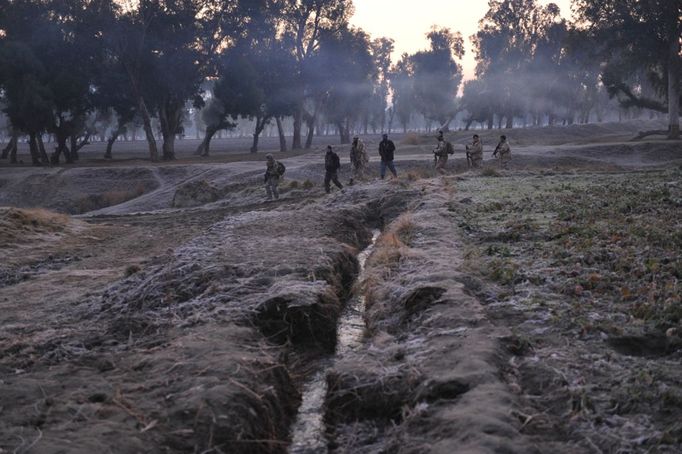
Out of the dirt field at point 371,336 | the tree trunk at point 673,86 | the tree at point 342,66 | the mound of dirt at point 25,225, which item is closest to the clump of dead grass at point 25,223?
the mound of dirt at point 25,225

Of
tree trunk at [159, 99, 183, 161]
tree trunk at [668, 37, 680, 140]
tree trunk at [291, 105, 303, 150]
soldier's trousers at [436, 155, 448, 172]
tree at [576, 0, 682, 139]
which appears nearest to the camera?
soldier's trousers at [436, 155, 448, 172]

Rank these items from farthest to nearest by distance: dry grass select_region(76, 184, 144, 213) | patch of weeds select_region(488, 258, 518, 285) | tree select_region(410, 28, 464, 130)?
tree select_region(410, 28, 464, 130), dry grass select_region(76, 184, 144, 213), patch of weeds select_region(488, 258, 518, 285)

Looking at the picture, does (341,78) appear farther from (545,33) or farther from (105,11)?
(545,33)

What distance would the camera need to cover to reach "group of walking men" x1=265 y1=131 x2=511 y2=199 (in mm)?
23531

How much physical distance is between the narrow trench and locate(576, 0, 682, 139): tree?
39346 millimetres

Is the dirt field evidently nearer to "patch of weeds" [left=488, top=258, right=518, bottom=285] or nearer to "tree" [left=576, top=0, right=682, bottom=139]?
"patch of weeds" [left=488, top=258, right=518, bottom=285]

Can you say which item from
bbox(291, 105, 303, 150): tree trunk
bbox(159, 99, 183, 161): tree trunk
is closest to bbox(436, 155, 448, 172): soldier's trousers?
bbox(159, 99, 183, 161): tree trunk

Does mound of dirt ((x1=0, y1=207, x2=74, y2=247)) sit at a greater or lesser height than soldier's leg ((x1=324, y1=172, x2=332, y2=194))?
lesser

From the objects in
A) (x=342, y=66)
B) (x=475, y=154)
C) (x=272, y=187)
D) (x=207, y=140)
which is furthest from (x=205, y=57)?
(x=272, y=187)

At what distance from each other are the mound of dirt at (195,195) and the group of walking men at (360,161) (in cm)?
428

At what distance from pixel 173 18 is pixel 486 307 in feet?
150

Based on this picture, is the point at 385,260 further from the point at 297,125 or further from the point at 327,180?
the point at 297,125

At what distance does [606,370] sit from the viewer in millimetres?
5938

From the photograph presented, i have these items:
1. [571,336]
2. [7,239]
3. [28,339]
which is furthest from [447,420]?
[7,239]
